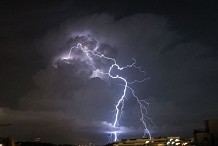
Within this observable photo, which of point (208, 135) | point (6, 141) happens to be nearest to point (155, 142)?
point (208, 135)

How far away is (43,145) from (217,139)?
8289 cm

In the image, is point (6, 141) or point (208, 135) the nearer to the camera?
point (208, 135)

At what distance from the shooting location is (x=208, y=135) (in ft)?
141

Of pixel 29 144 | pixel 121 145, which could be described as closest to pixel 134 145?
pixel 121 145

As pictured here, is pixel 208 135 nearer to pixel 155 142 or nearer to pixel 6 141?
pixel 155 142

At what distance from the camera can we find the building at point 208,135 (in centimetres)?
4266

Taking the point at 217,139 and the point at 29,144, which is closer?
the point at 217,139

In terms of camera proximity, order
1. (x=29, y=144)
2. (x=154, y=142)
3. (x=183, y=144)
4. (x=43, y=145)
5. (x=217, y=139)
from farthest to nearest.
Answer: (x=43, y=145)
(x=29, y=144)
(x=154, y=142)
(x=183, y=144)
(x=217, y=139)

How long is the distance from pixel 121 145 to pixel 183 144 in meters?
16.3

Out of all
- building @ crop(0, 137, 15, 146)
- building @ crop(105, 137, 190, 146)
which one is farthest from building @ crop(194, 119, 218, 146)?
building @ crop(0, 137, 15, 146)

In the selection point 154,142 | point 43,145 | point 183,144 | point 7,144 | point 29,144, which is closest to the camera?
point 183,144

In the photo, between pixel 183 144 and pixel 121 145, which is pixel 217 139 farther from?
pixel 121 145

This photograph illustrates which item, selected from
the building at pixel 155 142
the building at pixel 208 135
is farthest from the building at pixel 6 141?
the building at pixel 208 135

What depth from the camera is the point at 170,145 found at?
53.1m
